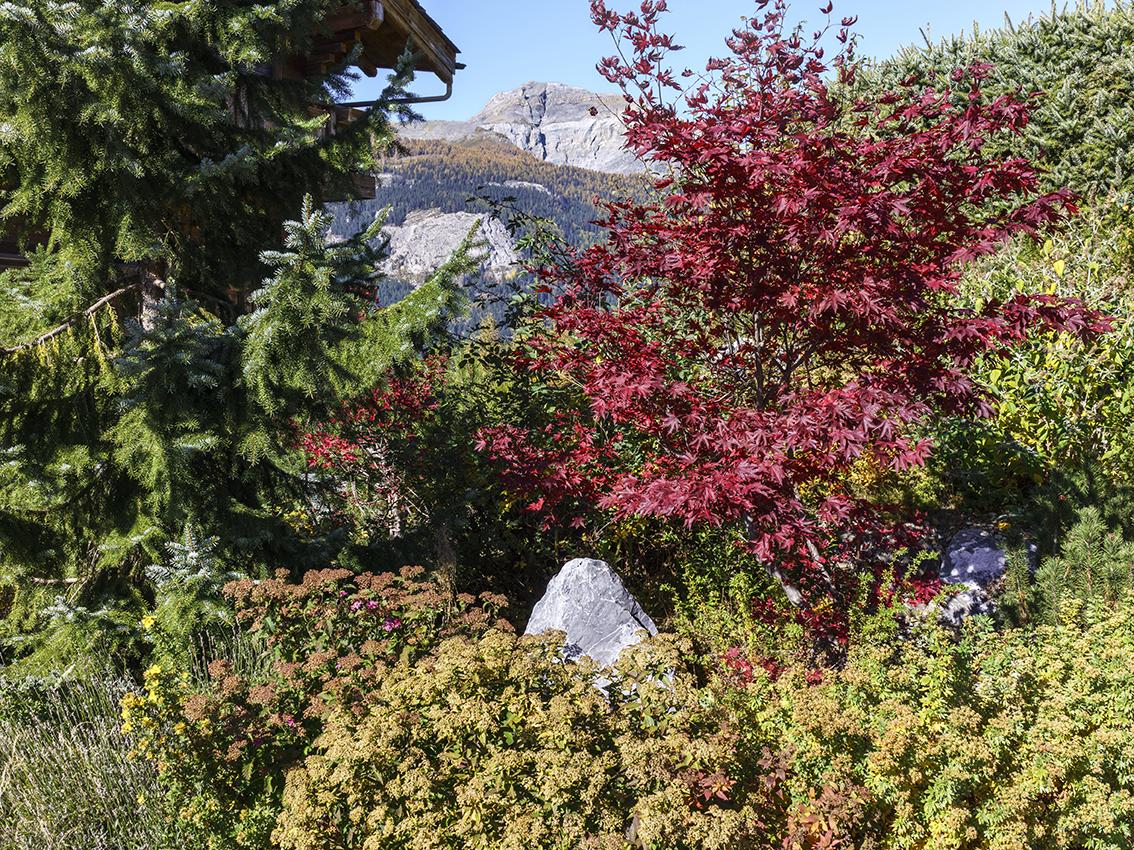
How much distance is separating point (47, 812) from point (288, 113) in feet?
11.4

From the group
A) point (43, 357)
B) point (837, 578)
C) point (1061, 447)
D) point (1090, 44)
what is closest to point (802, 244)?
point (837, 578)

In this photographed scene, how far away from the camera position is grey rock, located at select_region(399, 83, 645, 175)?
507 feet

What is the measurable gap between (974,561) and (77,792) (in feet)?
16.9

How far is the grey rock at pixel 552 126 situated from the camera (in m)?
154

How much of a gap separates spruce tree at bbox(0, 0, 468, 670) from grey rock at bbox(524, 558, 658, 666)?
1.44 meters

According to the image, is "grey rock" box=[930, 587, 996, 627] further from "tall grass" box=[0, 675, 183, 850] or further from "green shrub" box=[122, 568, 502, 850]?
"tall grass" box=[0, 675, 183, 850]

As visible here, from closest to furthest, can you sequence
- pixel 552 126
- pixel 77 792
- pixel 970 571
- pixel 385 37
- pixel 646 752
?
pixel 646 752 → pixel 77 792 → pixel 970 571 → pixel 385 37 → pixel 552 126

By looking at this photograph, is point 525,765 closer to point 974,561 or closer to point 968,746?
point 968,746

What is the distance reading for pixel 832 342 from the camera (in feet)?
13.2

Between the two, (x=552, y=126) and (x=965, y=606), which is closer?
(x=965, y=606)

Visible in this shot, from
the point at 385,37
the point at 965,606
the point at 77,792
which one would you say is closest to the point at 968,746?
the point at 965,606

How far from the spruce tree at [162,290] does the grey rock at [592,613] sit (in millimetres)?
1441

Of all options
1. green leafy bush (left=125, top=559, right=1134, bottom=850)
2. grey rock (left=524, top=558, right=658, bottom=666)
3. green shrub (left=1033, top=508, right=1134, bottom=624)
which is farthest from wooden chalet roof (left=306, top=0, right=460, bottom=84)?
green shrub (left=1033, top=508, right=1134, bottom=624)

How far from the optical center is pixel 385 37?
5883mm
